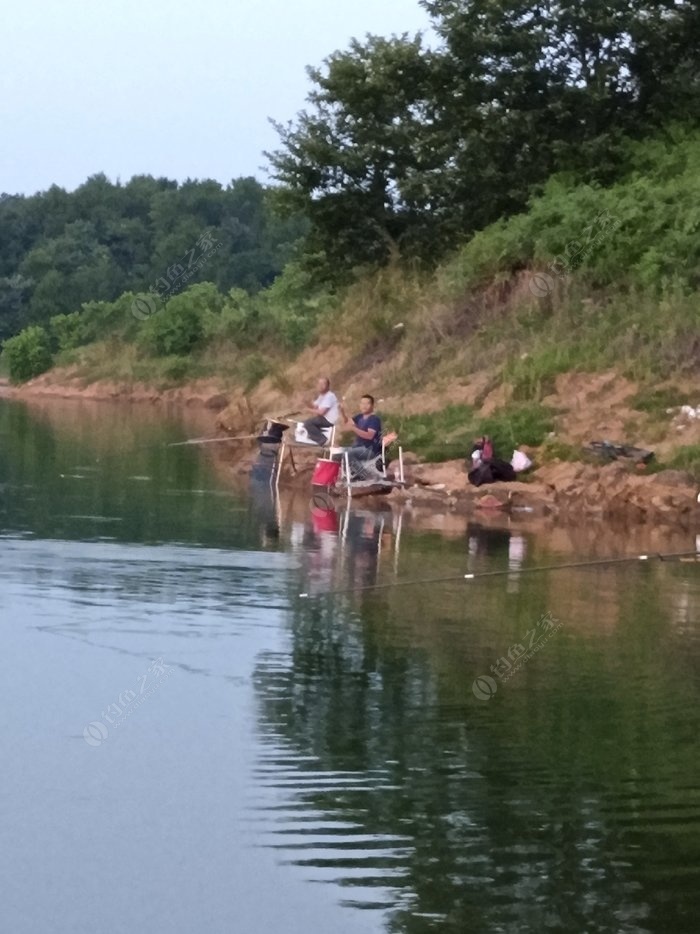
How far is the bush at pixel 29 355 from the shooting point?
81062 mm

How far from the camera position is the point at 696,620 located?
1521 centimetres

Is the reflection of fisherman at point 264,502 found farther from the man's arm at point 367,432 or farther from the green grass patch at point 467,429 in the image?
the green grass patch at point 467,429

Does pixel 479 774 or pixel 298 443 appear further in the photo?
pixel 298 443

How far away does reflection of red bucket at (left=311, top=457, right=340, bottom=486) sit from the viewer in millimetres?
26359

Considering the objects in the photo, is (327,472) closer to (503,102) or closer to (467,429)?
(467,429)

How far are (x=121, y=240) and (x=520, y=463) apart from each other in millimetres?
97567

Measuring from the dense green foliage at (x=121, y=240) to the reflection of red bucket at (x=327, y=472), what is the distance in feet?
256

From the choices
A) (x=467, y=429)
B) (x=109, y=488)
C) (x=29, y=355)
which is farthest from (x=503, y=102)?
(x=29, y=355)

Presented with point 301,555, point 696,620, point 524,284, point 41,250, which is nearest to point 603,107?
point 524,284

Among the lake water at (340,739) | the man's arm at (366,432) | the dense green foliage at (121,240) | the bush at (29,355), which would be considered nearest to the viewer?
the lake water at (340,739)

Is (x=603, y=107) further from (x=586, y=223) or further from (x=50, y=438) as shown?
(x=50, y=438)

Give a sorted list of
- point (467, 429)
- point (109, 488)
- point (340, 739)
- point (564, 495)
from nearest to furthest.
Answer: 1. point (340, 739)
2. point (564, 495)
3. point (109, 488)
4. point (467, 429)

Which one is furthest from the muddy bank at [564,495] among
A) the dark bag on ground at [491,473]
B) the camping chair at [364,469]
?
the camping chair at [364,469]

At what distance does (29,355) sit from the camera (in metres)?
81.4
